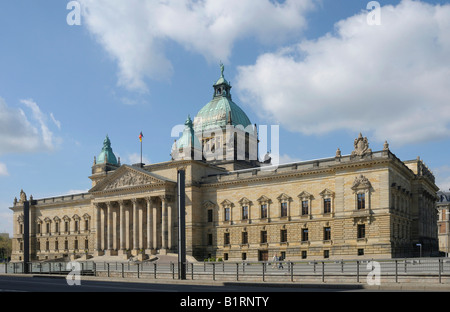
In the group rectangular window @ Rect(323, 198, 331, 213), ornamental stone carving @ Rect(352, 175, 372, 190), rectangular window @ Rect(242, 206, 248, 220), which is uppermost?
ornamental stone carving @ Rect(352, 175, 372, 190)

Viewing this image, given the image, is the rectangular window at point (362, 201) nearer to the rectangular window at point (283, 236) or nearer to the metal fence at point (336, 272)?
the rectangular window at point (283, 236)

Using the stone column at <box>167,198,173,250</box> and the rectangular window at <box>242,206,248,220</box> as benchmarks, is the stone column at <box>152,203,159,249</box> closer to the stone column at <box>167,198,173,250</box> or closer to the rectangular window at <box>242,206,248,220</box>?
the stone column at <box>167,198,173,250</box>

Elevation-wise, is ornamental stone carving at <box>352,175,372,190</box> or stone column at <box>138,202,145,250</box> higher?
ornamental stone carving at <box>352,175,372,190</box>

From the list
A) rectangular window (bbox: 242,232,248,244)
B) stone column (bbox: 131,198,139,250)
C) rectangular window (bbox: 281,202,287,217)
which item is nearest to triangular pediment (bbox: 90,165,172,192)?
stone column (bbox: 131,198,139,250)

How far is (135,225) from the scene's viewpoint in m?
79.4

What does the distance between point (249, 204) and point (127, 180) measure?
67.4ft

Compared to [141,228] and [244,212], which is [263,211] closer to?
[244,212]

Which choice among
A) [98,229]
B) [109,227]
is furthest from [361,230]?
[98,229]

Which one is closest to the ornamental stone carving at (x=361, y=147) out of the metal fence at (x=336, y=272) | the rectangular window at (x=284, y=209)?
the rectangular window at (x=284, y=209)

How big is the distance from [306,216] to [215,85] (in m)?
43.4

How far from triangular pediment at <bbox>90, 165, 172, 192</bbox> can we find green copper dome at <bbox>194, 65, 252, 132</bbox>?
20.8 m

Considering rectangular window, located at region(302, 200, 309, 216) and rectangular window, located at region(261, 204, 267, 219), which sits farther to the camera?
rectangular window, located at region(261, 204, 267, 219)

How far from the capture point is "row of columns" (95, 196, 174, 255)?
250ft
